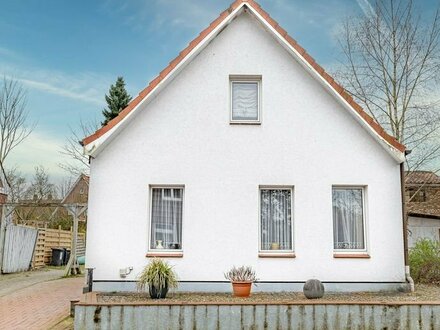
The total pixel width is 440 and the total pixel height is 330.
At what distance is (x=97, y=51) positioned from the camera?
63.3 ft

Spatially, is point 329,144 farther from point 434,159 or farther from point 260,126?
point 434,159

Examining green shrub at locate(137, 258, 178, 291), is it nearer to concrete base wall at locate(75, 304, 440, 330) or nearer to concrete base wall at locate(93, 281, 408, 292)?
concrete base wall at locate(93, 281, 408, 292)

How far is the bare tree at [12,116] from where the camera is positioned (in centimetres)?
2859

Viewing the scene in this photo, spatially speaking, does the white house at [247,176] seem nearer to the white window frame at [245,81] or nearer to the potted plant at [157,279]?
the white window frame at [245,81]

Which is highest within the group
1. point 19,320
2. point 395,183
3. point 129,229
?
point 395,183

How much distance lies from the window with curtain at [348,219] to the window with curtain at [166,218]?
4223mm

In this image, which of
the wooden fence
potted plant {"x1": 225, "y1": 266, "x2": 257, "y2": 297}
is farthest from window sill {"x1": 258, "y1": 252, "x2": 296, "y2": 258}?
the wooden fence

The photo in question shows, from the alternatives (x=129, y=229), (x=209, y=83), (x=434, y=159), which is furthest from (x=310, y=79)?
(x=434, y=159)

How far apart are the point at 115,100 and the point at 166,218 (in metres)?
20.6

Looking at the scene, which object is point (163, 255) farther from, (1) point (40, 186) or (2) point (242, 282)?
(1) point (40, 186)

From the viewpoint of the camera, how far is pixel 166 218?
42.5ft

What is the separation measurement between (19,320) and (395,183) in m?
9.89

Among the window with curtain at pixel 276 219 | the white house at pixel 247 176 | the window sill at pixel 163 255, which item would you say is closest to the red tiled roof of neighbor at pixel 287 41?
the white house at pixel 247 176

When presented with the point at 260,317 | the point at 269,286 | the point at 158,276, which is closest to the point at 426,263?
the point at 269,286
